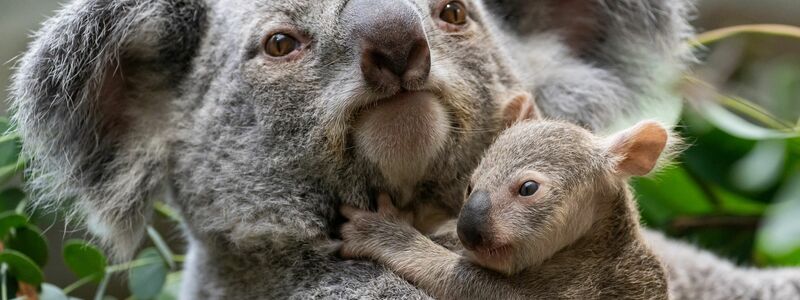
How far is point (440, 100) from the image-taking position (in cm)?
179

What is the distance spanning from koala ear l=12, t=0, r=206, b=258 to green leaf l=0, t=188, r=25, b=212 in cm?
38

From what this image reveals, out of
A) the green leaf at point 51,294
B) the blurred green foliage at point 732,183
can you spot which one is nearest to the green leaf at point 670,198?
the blurred green foliage at point 732,183

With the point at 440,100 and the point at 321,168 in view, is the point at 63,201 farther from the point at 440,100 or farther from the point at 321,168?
the point at 440,100

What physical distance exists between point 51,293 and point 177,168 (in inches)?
25.4

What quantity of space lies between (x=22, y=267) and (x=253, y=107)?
2.63ft

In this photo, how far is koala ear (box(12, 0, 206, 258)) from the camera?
201 cm

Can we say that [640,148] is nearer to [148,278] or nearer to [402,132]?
[402,132]

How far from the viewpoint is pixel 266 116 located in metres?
1.90

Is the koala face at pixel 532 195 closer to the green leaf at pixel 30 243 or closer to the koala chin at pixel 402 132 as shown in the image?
the koala chin at pixel 402 132

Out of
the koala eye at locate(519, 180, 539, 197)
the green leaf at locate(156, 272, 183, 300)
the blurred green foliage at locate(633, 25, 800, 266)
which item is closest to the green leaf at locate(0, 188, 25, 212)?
the green leaf at locate(156, 272, 183, 300)

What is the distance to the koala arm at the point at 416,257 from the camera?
65.7 inches

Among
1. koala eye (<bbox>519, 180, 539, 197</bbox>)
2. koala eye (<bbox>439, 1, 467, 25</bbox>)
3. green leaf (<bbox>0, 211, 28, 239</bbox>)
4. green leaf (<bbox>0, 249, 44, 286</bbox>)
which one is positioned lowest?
green leaf (<bbox>0, 249, 44, 286</bbox>)

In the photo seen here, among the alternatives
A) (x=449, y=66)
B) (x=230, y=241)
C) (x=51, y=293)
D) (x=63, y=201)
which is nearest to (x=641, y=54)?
(x=449, y=66)

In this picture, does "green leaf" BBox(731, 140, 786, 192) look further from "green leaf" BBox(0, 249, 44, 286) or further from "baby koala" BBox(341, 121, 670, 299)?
"green leaf" BBox(0, 249, 44, 286)
